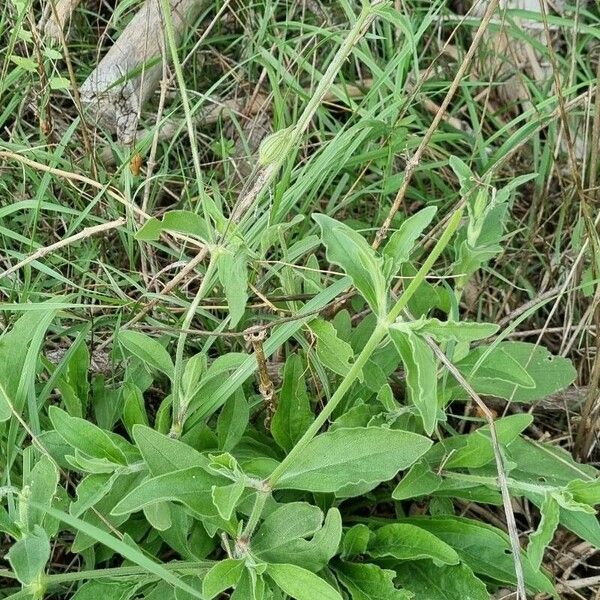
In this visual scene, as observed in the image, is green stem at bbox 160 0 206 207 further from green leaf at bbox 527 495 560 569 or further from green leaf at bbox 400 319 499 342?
green leaf at bbox 527 495 560 569

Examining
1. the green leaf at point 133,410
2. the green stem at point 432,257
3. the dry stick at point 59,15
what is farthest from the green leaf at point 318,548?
the dry stick at point 59,15

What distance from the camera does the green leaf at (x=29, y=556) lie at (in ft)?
3.79

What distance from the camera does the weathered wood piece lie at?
202 centimetres

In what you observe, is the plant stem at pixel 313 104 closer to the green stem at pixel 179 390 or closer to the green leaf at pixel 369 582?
the green stem at pixel 179 390

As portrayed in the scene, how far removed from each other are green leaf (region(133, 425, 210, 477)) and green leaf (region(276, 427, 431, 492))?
15 cm

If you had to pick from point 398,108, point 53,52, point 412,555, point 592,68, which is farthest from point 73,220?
point 592,68

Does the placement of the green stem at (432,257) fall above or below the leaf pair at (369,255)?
above

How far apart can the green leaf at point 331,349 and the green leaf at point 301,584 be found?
340 millimetres

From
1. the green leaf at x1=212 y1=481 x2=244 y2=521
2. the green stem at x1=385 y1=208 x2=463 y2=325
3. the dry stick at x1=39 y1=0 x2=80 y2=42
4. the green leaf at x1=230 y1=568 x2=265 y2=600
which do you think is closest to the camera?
the green stem at x1=385 y1=208 x2=463 y2=325

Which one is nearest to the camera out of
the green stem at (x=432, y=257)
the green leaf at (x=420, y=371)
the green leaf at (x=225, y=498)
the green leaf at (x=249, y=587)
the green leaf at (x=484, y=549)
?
the green stem at (x=432, y=257)

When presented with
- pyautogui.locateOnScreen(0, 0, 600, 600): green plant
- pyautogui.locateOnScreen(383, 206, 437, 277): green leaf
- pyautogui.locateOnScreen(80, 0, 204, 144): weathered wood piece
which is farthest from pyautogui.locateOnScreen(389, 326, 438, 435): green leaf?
pyautogui.locateOnScreen(80, 0, 204, 144): weathered wood piece

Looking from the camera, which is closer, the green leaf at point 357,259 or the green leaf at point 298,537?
the green leaf at point 357,259

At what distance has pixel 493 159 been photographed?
198 centimetres

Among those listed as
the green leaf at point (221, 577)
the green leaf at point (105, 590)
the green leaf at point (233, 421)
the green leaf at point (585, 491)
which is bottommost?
the green leaf at point (105, 590)
